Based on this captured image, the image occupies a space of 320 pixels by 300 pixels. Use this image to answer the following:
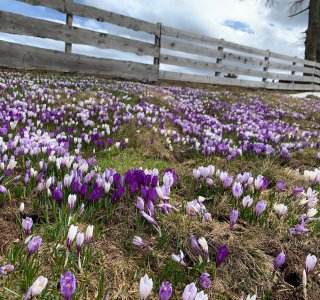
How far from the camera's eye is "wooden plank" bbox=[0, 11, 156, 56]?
14.5 metres

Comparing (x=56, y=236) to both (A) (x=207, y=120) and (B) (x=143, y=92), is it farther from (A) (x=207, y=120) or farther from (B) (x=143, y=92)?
(B) (x=143, y=92)

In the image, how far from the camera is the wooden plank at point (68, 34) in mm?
14522

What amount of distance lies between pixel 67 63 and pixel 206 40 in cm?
979

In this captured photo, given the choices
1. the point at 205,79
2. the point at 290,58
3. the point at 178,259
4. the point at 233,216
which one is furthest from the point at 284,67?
the point at 178,259

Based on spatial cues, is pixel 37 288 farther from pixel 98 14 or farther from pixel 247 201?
pixel 98 14

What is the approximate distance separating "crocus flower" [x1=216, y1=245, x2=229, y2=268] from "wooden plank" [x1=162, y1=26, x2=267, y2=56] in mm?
18728

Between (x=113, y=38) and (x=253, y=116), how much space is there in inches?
377

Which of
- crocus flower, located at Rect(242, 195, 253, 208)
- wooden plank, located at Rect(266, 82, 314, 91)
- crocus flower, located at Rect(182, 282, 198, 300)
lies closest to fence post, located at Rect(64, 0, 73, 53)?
crocus flower, located at Rect(242, 195, 253, 208)

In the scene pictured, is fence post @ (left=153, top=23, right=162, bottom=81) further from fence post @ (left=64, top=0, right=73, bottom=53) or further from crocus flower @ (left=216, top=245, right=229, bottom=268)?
crocus flower @ (left=216, top=245, right=229, bottom=268)

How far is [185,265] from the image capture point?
2385 mm

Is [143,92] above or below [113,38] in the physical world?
below

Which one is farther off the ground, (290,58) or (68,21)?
(290,58)

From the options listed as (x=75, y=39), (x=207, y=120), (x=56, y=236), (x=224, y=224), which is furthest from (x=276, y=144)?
(x=75, y=39)

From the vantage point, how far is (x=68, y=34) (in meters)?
16.0
